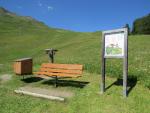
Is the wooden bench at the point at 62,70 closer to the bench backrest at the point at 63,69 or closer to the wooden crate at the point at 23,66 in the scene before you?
the bench backrest at the point at 63,69

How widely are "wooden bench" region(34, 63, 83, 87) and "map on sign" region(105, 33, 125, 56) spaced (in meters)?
1.94

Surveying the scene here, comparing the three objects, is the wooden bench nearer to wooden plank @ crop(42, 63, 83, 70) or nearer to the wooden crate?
wooden plank @ crop(42, 63, 83, 70)

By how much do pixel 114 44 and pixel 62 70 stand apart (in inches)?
128

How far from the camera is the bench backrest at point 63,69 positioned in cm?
1215

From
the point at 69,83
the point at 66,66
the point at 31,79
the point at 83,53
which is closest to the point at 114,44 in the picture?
the point at 66,66

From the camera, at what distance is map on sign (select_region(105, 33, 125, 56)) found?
10.1m

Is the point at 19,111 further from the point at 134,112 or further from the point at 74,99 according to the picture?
the point at 134,112

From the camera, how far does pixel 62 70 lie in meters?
12.6

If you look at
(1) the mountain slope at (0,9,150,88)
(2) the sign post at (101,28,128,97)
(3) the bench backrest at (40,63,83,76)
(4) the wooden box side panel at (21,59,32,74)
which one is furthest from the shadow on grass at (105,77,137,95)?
(4) the wooden box side panel at (21,59,32,74)

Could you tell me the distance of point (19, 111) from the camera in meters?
9.18

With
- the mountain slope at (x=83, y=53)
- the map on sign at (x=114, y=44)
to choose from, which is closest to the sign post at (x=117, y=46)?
the map on sign at (x=114, y=44)

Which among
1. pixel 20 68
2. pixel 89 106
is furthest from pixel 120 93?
pixel 20 68

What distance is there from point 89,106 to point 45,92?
261cm

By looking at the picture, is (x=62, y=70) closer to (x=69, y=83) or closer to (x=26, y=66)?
(x=69, y=83)
